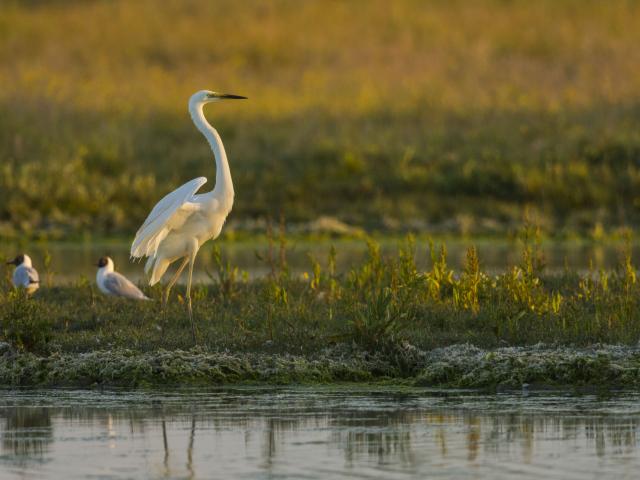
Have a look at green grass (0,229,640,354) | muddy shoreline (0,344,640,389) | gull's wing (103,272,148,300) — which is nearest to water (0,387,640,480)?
muddy shoreline (0,344,640,389)

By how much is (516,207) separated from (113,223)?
673 centimetres

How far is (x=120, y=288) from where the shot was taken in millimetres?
13711

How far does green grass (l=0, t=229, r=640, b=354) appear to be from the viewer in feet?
35.7

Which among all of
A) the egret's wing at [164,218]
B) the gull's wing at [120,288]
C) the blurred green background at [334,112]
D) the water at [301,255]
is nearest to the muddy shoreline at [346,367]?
the egret's wing at [164,218]

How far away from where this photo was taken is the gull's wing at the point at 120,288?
1370 centimetres

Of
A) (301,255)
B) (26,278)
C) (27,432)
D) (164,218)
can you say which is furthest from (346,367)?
(301,255)

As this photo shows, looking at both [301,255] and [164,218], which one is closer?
[164,218]

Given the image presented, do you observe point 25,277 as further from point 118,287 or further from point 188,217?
point 188,217

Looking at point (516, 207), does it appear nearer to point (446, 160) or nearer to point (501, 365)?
point (446, 160)

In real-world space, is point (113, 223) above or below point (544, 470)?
above

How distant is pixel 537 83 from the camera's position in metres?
32.4

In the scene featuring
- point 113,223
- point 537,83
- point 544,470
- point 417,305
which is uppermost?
point 537,83

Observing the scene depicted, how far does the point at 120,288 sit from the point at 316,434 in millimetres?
5736

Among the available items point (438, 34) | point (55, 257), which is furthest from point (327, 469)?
point (438, 34)
